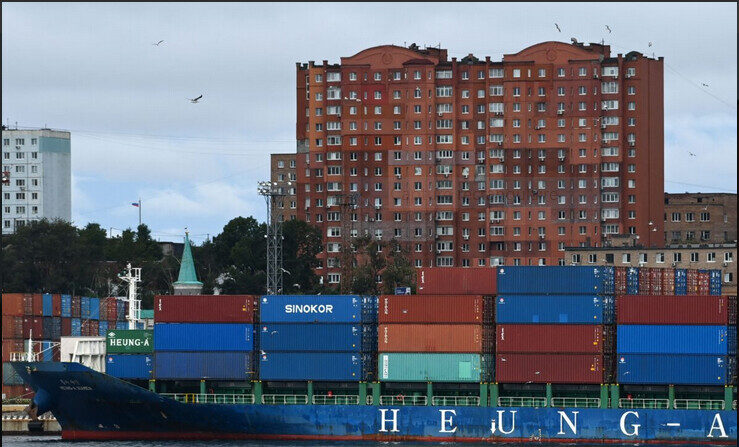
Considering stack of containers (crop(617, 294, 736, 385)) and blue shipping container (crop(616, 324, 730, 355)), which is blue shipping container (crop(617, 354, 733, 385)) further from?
blue shipping container (crop(616, 324, 730, 355))

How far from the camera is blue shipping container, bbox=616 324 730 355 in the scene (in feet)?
214

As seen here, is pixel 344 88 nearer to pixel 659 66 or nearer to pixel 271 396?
pixel 659 66

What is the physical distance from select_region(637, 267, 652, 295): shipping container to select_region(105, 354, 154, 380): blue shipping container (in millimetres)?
22701

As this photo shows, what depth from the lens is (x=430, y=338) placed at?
66938 mm

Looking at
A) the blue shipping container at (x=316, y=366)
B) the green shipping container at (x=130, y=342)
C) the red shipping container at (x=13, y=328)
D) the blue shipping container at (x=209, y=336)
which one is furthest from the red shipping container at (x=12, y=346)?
the blue shipping container at (x=316, y=366)

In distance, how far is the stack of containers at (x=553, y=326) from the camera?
216ft

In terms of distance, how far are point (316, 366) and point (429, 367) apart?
501 centimetres

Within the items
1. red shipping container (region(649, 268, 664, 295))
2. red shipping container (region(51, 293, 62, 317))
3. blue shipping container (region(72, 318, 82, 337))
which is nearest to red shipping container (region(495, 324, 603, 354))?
red shipping container (region(649, 268, 664, 295))

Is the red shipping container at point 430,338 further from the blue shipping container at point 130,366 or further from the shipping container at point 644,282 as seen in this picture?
the blue shipping container at point 130,366

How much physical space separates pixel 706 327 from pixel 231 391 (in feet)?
70.4

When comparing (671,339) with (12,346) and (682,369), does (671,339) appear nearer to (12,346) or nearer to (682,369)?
(682,369)

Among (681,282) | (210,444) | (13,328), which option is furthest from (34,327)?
(681,282)

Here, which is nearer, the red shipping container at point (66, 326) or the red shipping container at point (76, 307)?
the red shipping container at point (66, 326)

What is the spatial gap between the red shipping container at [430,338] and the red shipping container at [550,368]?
146 centimetres
